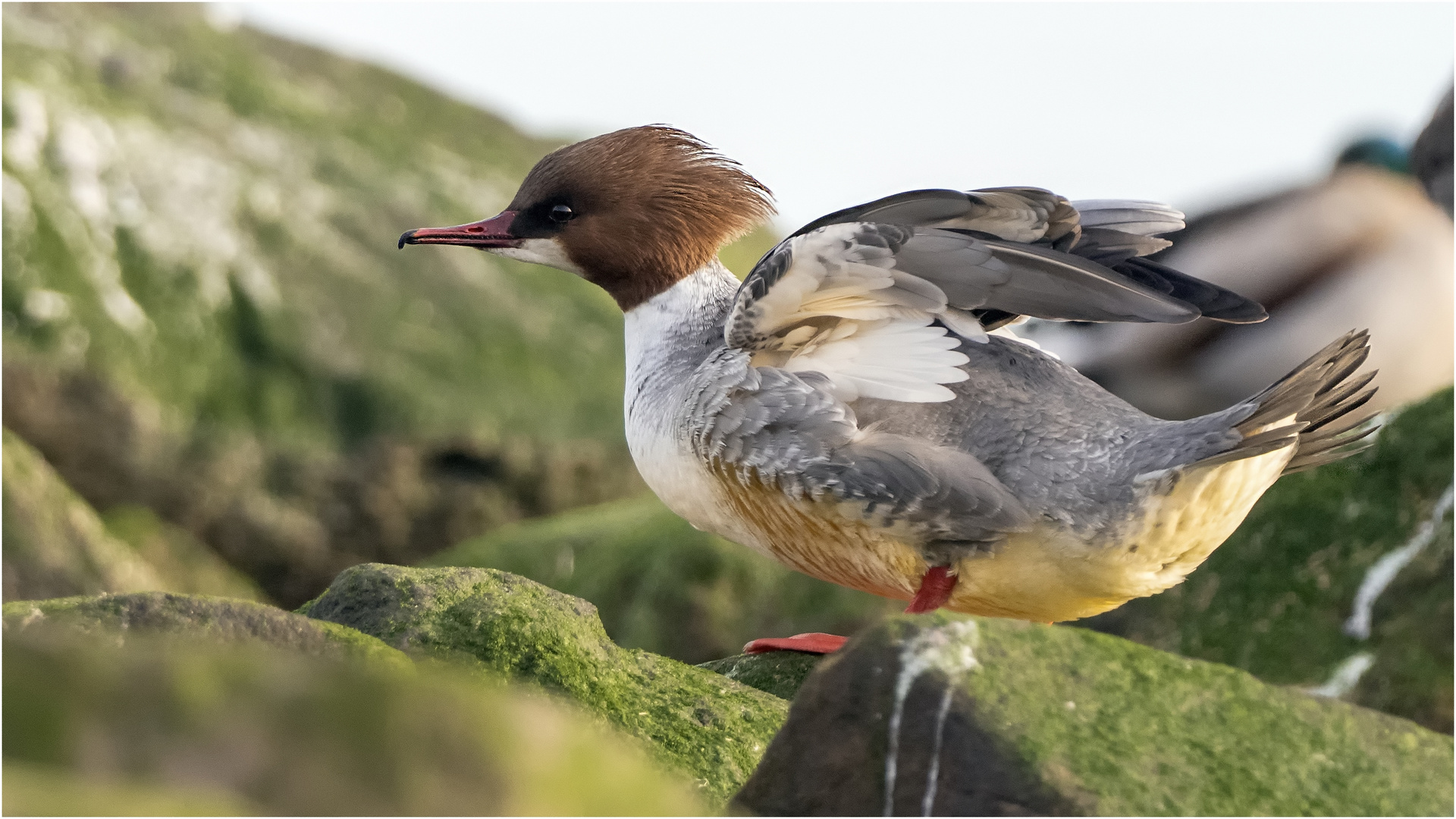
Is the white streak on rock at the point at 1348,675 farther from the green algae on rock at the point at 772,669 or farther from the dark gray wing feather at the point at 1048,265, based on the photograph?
the green algae on rock at the point at 772,669

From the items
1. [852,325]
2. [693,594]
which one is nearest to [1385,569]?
[852,325]

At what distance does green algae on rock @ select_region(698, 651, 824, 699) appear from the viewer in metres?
5.00

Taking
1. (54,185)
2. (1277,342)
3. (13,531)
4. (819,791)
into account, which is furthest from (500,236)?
(1277,342)

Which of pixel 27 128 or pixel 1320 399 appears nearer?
pixel 1320 399

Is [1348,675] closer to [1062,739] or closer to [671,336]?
[671,336]

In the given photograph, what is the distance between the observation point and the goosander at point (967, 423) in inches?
169

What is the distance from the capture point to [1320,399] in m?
4.18

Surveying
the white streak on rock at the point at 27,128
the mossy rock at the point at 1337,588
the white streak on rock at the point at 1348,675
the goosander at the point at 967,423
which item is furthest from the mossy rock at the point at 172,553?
the white streak on rock at the point at 1348,675

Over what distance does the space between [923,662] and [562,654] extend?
4.46ft

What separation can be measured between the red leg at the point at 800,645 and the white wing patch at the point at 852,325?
1060 mm

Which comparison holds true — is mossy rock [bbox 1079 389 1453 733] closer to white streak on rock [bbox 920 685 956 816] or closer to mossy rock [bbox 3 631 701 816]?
white streak on rock [bbox 920 685 956 816]

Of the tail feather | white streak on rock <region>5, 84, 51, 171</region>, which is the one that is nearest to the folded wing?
the tail feather

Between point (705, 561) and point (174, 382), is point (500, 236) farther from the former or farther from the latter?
point (174, 382)

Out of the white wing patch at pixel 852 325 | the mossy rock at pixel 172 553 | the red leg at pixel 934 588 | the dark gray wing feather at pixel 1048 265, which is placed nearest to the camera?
the dark gray wing feather at pixel 1048 265
